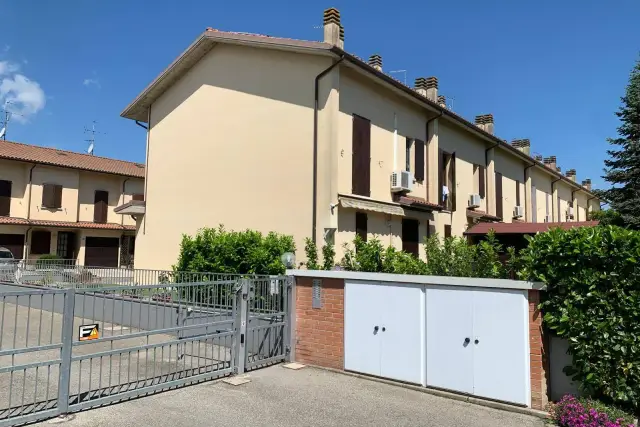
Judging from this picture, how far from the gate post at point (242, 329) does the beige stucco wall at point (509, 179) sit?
751 inches

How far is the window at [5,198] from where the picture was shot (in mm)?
27281

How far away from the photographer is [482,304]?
6754 mm

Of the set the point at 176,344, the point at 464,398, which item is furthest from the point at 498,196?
the point at 176,344

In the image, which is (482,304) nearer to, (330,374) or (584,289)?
(584,289)

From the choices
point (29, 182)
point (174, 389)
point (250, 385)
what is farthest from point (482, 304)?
point (29, 182)

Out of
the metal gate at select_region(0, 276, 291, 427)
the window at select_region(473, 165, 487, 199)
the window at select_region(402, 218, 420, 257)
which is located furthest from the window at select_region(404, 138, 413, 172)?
the metal gate at select_region(0, 276, 291, 427)

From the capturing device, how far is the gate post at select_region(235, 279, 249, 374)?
802cm

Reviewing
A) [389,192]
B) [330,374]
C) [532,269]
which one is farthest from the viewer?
[389,192]

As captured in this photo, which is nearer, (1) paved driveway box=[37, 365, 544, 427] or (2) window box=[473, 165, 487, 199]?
(1) paved driveway box=[37, 365, 544, 427]

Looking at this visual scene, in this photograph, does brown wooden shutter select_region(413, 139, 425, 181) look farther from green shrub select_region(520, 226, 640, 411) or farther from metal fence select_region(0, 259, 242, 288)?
green shrub select_region(520, 226, 640, 411)

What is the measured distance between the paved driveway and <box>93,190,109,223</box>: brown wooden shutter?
28180mm

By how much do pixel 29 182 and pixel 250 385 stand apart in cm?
2749

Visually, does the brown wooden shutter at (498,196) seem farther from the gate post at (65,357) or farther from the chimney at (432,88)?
the gate post at (65,357)

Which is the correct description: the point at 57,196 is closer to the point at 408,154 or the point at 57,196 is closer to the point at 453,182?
the point at 408,154
